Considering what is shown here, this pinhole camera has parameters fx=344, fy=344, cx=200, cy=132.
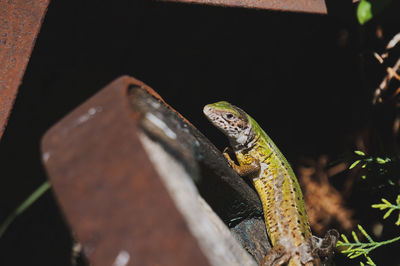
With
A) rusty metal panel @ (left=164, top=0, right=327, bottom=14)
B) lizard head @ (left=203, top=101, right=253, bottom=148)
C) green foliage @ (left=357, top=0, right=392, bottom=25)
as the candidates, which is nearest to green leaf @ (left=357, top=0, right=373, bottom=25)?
green foliage @ (left=357, top=0, right=392, bottom=25)

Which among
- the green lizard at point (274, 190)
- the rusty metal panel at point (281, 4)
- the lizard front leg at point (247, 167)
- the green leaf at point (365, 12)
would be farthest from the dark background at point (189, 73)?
the lizard front leg at point (247, 167)

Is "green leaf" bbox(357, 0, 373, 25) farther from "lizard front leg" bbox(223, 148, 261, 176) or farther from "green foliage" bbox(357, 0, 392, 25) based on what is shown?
"lizard front leg" bbox(223, 148, 261, 176)

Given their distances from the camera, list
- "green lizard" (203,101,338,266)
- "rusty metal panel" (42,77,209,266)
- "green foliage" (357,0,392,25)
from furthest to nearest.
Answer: "green lizard" (203,101,338,266) < "green foliage" (357,0,392,25) < "rusty metal panel" (42,77,209,266)

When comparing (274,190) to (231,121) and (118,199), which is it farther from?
(118,199)

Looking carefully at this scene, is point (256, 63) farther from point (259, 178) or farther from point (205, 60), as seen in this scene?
point (259, 178)

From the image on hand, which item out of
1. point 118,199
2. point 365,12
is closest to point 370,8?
point 365,12

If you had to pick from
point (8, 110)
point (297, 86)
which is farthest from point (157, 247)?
point (297, 86)
